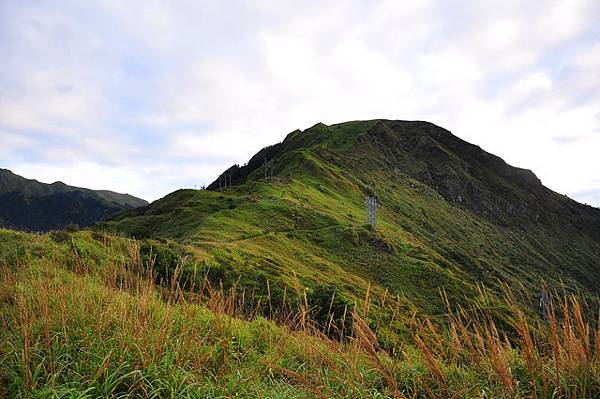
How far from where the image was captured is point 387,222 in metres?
64.1

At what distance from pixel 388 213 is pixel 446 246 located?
11.5 meters

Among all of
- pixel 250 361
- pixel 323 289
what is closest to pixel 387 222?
pixel 323 289

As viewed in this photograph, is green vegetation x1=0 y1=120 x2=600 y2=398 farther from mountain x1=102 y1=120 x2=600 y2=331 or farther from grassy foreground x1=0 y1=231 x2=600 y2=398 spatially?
mountain x1=102 y1=120 x2=600 y2=331

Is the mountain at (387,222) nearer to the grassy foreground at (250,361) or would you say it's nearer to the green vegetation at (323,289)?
the green vegetation at (323,289)

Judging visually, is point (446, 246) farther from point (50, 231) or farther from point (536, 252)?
point (50, 231)

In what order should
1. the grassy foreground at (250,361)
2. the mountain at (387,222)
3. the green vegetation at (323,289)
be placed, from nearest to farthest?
1. the grassy foreground at (250,361)
2. the green vegetation at (323,289)
3. the mountain at (387,222)

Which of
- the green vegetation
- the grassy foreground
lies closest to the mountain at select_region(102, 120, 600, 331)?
the green vegetation

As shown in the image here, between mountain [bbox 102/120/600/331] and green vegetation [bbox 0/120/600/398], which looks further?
mountain [bbox 102/120/600/331]

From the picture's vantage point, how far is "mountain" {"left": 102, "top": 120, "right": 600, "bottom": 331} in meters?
31.9

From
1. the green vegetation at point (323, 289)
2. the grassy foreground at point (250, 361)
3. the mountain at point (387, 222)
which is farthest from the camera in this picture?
the mountain at point (387, 222)

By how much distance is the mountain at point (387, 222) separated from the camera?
3188 cm

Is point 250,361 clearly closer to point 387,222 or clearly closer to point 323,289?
point 323,289

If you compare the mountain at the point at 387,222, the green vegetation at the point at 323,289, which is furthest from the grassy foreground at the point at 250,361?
the mountain at the point at 387,222

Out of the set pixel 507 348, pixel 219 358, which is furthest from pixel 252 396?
pixel 507 348
